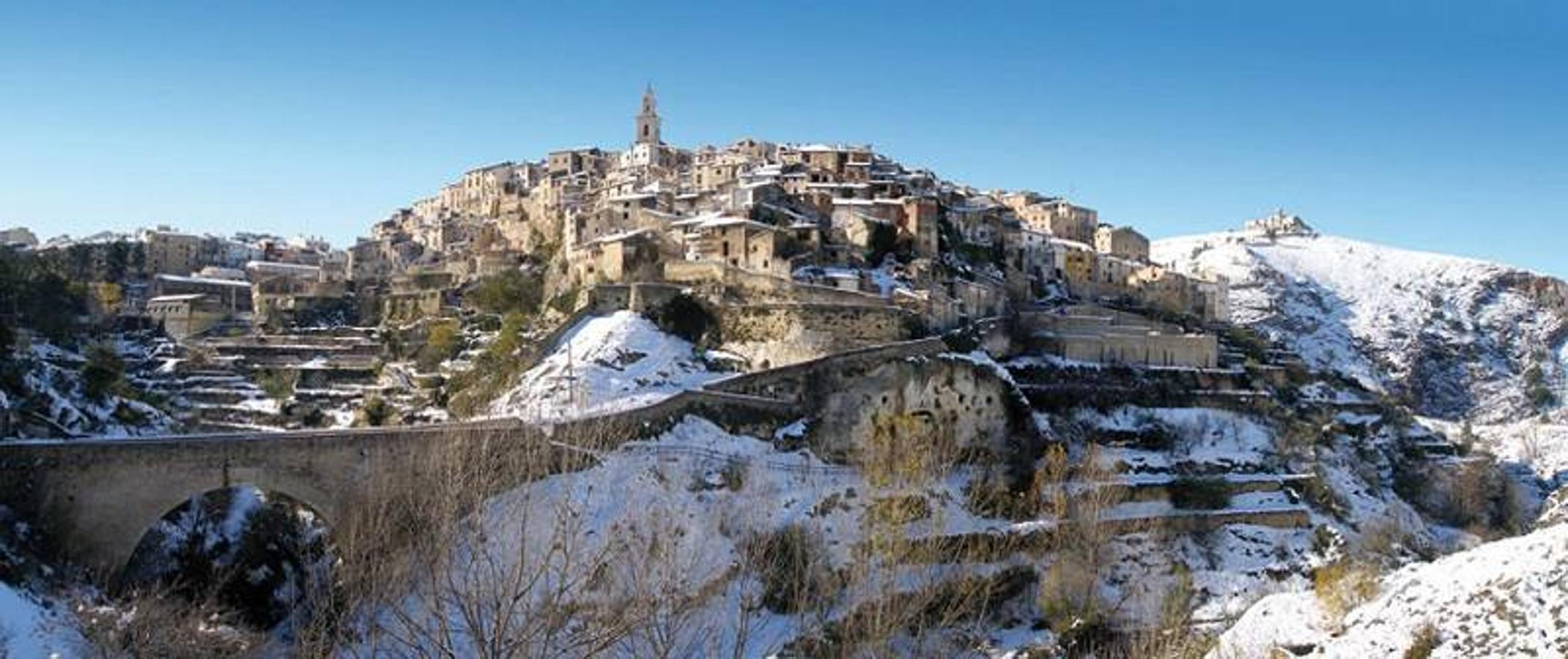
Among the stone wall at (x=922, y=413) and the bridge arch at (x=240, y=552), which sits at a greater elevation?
the stone wall at (x=922, y=413)

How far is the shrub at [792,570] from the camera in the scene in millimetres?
26156

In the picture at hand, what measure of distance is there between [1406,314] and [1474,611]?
110 metres

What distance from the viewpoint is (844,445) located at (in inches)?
1448

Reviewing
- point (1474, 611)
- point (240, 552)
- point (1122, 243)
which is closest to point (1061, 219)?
point (1122, 243)

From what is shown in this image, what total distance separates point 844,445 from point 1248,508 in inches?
→ 561

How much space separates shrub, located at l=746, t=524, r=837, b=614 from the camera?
2616 cm

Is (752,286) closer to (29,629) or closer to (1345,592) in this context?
(29,629)

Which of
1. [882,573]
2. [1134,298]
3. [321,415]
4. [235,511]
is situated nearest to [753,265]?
[321,415]

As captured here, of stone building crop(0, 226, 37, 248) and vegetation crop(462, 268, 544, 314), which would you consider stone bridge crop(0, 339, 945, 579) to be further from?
stone building crop(0, 226, 37, 248)

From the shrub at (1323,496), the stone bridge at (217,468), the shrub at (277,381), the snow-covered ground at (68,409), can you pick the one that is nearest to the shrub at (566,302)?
the shrub at (277,381)

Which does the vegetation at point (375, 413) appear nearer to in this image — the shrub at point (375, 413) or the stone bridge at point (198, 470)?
the shrub at point (375, 413)

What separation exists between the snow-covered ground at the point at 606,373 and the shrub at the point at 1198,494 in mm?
15443

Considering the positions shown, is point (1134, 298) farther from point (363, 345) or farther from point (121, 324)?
point (121, 324)

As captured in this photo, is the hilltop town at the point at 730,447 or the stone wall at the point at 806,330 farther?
the stone wall at the point at 806,330
